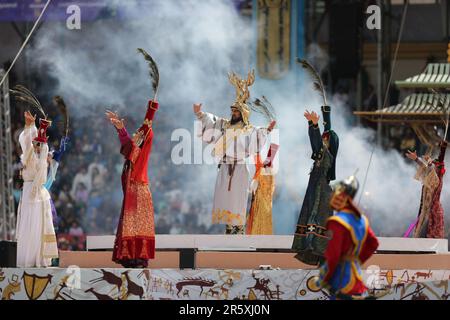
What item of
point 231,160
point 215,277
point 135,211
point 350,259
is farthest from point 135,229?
point 350,259

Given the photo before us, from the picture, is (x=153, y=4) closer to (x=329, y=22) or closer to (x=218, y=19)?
(x=218, y=19)

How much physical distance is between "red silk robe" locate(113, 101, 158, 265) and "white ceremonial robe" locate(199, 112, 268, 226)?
175cm

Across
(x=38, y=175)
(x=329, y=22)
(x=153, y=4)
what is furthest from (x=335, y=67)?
(x=38, y=175)

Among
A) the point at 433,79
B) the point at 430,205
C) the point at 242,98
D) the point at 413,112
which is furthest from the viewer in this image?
the point at 413,112

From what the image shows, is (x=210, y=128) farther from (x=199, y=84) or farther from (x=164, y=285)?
(x=199, y=84)

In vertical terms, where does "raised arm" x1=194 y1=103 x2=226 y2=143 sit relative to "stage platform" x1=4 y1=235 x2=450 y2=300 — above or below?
above

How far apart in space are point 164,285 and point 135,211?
0.90 meters

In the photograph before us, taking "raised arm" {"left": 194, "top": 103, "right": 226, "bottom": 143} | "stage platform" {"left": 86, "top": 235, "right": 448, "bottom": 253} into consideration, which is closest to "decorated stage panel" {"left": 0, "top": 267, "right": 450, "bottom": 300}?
"stage platform" {"left": 86, "top": 235, "right": 448, "bottom": 253}

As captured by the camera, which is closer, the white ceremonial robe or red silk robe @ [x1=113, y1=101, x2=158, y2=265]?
red silk robe @ [x1=113, y1=101, x2=158, y2=265]

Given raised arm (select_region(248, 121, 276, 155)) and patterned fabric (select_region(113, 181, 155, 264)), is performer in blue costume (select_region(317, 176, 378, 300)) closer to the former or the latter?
patterned fabric (select_region(113, 181, 155, 264))

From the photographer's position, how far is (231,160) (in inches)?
707

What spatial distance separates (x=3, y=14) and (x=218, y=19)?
130 inches

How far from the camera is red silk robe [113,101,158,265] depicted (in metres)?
16.0

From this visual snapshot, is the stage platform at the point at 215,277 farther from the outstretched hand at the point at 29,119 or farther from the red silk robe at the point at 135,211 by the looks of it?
the outstretched hand at the point at 29,119
